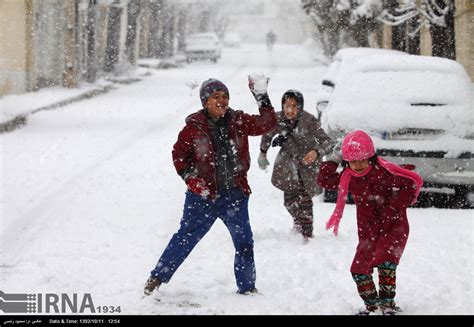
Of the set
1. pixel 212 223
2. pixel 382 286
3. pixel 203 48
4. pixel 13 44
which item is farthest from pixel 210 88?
pixel 203 48

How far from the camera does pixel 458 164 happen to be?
776cm

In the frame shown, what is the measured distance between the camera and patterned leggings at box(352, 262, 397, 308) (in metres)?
4.50

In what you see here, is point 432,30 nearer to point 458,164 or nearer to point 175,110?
point 175,110

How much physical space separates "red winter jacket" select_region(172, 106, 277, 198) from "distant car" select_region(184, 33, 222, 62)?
3729cm

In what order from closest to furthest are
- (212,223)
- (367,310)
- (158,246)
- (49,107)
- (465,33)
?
(367,310)
(212,223)
(158,246)
(49,107)
(465,33)

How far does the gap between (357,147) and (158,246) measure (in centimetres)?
267

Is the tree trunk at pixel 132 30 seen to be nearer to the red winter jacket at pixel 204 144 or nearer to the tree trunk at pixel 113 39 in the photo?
the tree trunk at pixel 113 39

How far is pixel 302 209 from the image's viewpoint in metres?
6.52

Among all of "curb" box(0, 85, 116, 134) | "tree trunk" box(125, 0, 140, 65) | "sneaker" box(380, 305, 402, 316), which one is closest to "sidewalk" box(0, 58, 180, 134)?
"curb" box(0, 85, 116, 134)

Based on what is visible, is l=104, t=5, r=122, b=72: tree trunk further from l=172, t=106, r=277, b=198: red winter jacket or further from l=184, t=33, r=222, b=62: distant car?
l=172, t=106, r=277, b=198: red winter jacket

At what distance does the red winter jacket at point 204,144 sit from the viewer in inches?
187

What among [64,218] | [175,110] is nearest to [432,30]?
[175,110]

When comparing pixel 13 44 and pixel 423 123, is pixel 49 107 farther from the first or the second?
pixel 423 123

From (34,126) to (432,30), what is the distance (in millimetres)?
8118
